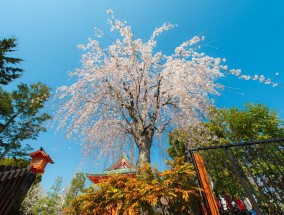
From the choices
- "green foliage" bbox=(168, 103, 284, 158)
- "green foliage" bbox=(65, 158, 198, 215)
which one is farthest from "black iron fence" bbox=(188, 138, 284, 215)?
"green foliage" bbox=(168, 103, 284, 158)

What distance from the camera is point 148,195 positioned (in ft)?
9.71

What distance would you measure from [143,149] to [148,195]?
9.23ft

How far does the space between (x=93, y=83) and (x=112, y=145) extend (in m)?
2.80

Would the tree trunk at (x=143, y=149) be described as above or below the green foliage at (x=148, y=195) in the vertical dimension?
above

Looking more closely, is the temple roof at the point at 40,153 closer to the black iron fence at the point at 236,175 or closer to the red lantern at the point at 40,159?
the red lantern at the point at 40,159

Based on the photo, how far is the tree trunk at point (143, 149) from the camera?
5.46 m

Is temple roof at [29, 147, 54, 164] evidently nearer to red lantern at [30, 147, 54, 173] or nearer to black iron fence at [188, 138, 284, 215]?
red lantern at [30, 147, 54, 173]

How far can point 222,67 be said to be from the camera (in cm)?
757

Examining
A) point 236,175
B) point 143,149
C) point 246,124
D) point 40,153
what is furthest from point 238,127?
point 40,153

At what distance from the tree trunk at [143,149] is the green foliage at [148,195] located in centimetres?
179

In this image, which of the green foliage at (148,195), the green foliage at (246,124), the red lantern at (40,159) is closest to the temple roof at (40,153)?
the red lantern at (40,159)

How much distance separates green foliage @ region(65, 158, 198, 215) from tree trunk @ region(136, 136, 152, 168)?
1.79 metres

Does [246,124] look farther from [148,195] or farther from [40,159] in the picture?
[40,159]

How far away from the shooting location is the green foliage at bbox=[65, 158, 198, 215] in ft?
9.77
